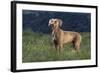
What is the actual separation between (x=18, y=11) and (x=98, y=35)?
687 millimetres

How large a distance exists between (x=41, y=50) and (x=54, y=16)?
0.88ft

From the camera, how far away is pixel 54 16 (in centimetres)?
168

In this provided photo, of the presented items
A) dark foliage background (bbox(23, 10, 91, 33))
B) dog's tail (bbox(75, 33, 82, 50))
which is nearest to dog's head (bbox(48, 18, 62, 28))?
dark foliage background (bbox(23, 10, 91, 33))

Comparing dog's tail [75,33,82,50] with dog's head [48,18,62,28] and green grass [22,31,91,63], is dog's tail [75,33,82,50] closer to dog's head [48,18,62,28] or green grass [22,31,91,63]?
green grass [22,31,91,63]

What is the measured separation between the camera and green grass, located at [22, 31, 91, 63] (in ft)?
5.24

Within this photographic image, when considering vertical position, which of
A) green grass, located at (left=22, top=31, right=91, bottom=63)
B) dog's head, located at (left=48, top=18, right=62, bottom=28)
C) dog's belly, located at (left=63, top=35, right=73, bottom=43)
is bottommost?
green grass, located at (left=22, top=31, right=91, bottom=63)

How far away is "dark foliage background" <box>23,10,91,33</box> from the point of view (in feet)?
5.27

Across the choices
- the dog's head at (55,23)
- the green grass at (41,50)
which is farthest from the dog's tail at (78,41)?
the dog's head at (55,23)

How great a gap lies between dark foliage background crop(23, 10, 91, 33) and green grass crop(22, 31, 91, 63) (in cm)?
5

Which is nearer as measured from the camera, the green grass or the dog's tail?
the green grass

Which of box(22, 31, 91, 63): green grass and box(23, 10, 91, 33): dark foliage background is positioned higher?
box(23, 10, 91, 33): dark foliage background

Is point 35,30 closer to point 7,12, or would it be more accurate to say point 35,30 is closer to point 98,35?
point 7,12

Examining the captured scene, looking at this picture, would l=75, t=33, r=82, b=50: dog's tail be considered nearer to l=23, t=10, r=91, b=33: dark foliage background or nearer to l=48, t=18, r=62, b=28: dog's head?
l=23, t=10, r=91, b=33: dark foliage background

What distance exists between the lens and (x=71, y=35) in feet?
5.70
